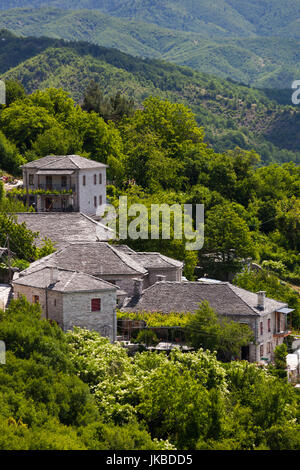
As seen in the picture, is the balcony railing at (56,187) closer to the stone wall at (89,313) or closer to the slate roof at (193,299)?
the slate roof at (193,299)

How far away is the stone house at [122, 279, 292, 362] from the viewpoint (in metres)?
56.7

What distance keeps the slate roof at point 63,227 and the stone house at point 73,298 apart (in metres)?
14.8

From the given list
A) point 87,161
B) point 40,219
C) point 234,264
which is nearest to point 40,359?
point 40,219

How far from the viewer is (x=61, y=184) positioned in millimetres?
87250

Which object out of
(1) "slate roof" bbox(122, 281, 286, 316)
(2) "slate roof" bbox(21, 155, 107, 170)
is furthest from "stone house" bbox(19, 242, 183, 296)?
(2) "slate roof" bbox(21, 155, 107, 170)

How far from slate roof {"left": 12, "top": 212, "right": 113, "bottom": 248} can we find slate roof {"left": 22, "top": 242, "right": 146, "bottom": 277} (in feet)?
21.4

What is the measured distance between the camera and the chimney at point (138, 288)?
58.0 metres

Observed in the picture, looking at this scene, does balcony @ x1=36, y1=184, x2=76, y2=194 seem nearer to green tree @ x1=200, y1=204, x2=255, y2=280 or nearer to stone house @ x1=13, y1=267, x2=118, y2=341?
green tree @ x1=200, y1=204, x2=255, y2=280

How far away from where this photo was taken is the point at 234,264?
80.7m

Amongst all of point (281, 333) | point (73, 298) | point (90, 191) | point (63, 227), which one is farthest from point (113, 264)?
point (90, 191)

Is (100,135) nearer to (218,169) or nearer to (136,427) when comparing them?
(218,169)

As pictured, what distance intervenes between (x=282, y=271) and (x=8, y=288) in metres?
41.9

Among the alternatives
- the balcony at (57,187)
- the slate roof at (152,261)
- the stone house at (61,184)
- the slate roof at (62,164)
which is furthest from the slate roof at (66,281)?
the slate roof at (62,164)

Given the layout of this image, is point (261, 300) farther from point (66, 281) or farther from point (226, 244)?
point (226, 244)
